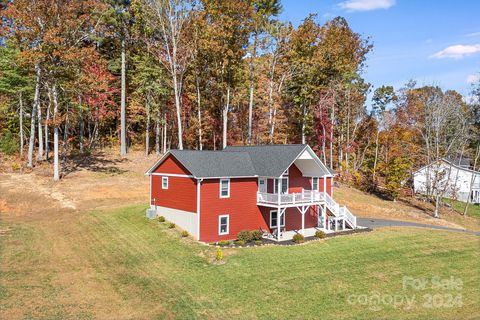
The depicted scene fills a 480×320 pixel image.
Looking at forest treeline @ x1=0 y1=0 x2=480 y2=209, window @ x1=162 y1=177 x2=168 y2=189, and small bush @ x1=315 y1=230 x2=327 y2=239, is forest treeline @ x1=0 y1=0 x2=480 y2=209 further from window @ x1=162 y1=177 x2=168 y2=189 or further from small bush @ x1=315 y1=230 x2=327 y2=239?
small bush @ x1=315 y1=230 x2=327 y2=239

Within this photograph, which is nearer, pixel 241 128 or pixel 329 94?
pixel 329 94

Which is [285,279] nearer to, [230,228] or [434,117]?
[230,228]

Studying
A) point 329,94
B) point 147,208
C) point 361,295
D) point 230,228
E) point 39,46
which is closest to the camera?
point 361,295

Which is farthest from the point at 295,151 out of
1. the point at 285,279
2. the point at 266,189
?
the point at 285,279

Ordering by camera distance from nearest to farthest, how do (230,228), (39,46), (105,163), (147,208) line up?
(230,228), (147,208), (39,46), (105,163)

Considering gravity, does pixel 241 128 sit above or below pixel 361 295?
above

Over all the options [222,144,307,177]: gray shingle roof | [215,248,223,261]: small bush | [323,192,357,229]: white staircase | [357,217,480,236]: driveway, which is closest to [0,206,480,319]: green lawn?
[215,248,223,261]: small bush

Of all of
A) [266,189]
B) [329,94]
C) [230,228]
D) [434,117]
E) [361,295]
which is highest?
[329,94]
